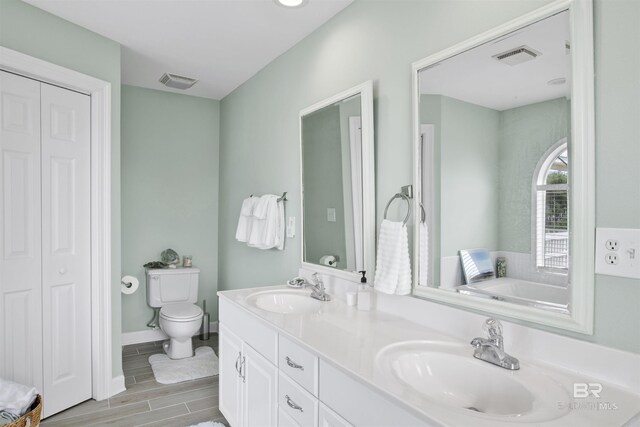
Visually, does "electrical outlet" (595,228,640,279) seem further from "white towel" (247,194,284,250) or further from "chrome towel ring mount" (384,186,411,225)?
"white towel" (247,194,284,250)

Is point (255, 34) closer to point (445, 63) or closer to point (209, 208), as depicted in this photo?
point (445, 63)

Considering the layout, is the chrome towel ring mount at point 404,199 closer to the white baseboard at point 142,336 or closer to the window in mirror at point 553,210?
the window in mirror at point 553,210

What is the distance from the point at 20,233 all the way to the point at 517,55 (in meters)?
2.68

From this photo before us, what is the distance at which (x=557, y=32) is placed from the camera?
3.89ft

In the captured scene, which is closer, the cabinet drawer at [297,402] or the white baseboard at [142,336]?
the cabinet drawer at [297,402]

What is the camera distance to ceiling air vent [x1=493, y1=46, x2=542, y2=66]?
4.16 feet

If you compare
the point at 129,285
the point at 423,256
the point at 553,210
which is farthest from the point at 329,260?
the point at 129,285

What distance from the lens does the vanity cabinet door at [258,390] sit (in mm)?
1614

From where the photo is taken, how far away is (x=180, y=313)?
3.21 m

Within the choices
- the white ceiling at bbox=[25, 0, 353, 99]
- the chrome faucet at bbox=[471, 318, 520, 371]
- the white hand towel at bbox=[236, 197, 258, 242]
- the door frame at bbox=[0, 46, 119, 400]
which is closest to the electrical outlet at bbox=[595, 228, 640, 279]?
the chrome faucet at bbox=[471, 318, 520, 371]

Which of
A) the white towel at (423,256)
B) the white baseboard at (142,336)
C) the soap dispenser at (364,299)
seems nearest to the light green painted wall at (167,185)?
the white baseboard at (142,336)

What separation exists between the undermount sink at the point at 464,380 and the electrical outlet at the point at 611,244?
1.33 feet

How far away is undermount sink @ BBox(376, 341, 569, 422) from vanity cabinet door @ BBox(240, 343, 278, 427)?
0.60m

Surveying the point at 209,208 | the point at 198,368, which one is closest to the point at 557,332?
the point at 198,368
